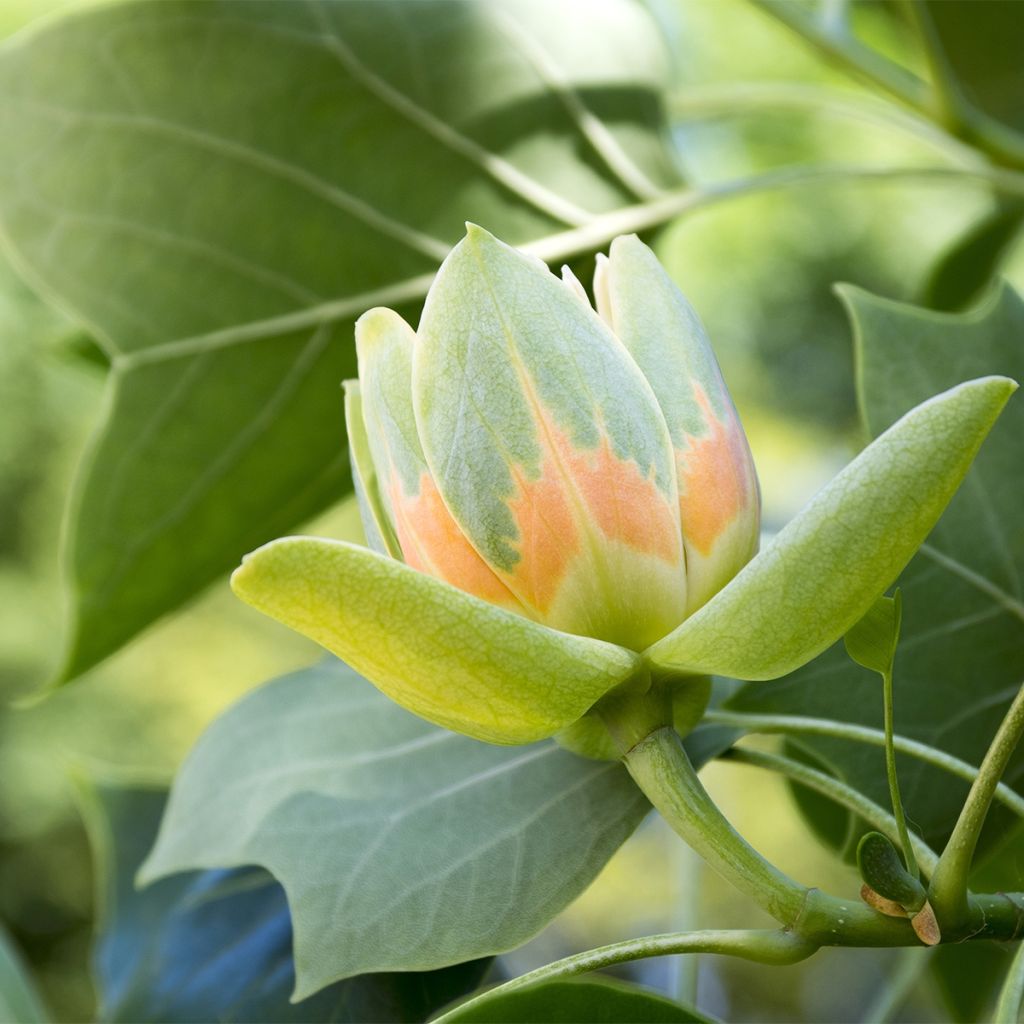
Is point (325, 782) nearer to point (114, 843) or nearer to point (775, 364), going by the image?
point (114, 843)

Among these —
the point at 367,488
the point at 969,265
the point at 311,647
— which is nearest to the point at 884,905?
the point at 367,488

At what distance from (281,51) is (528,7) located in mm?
86

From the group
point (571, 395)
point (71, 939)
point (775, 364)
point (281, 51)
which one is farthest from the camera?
point (775, 364)

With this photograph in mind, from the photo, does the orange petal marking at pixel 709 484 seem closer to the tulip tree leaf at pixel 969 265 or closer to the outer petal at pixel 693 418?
the outer petal at pixel 693 418

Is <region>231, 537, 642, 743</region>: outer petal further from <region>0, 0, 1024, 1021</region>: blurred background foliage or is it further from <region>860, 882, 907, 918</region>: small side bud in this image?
<region>0, 0, 1024, 1021</region>: blurred background foliage

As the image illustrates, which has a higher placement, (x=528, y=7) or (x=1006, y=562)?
(x=528, y=7)

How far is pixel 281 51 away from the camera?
42 cm

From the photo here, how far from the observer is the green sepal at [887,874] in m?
0.20

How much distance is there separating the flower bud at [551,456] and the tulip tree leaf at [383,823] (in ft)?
0.24

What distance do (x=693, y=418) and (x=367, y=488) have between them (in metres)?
0.06

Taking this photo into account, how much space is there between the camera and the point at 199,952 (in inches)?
15.5

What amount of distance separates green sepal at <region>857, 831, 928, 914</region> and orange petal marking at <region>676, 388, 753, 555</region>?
0.05m

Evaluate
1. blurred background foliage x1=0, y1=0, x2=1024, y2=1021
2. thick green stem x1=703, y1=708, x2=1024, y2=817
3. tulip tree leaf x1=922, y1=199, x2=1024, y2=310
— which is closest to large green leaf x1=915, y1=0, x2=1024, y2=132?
tulip tree leaf x1=922, y1=199, x2=1024, y2=310

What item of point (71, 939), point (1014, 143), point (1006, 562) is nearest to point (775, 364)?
point (71, 939)
